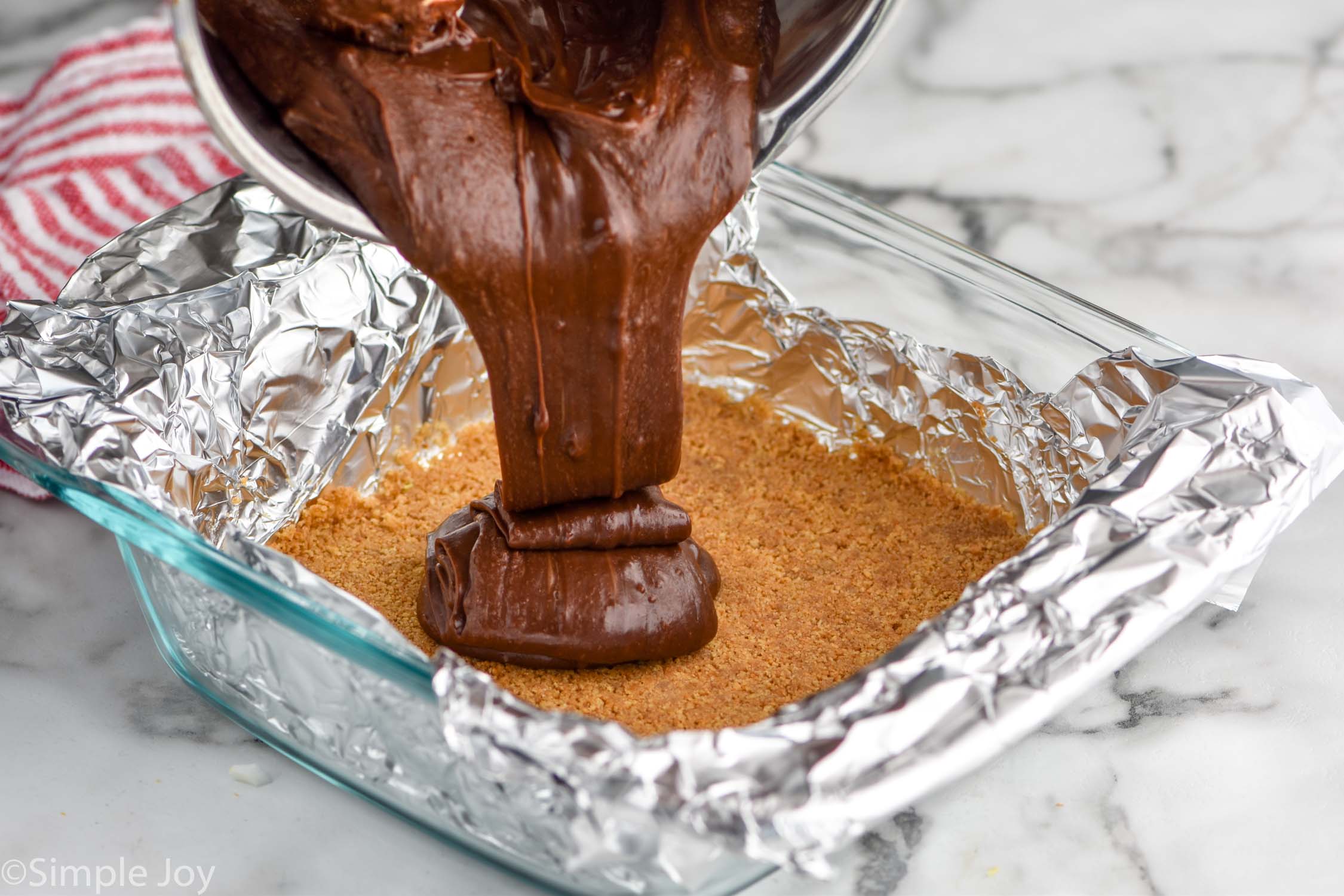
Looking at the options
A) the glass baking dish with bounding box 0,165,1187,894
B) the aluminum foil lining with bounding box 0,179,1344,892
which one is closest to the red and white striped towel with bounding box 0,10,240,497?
the aluminum foil lining with bounding box 0,179,1344,892

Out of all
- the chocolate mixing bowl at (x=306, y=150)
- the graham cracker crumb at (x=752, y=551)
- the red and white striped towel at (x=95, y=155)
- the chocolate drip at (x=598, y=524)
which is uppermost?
the chocolate mixing bowl at (x=306, y=150)

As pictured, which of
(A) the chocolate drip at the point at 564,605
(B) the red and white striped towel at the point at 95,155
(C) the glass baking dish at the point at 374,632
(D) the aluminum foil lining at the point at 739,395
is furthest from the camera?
(B) the red and white striped towel at the point at 95,155

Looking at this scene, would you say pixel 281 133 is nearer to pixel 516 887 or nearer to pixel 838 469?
pixel 516 887

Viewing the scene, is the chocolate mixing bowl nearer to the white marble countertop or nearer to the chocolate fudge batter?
the chocolate fudge batter

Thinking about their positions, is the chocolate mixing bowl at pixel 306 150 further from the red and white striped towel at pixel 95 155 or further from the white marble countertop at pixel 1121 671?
the red and white striped towel at pixel 95 155

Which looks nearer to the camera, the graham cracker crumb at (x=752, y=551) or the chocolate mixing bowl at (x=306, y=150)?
the chocolate mixing bowl at (x=306, y=150)

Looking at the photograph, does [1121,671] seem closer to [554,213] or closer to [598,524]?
[598,524]

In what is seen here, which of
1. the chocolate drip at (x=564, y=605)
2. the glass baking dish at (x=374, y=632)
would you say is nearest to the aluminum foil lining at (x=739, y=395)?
the glass baking dish at (x=374, y=632)
